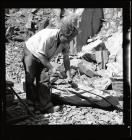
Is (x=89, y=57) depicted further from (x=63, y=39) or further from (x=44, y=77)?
(x=63, y=39)

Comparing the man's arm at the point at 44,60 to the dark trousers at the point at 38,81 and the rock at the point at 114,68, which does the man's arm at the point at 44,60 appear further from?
the rock at the point at 114,68

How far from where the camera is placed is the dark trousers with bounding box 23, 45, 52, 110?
4.85 m

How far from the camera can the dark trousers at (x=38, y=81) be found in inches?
191

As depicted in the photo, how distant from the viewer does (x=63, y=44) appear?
4777 mm

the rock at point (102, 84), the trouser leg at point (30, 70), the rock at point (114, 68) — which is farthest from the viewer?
the rock at point (114, 68)

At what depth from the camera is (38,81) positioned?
4977mm

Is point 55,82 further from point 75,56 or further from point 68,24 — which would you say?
point 75,56

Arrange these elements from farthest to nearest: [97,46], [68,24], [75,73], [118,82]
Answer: [97,46] < [75,73] < [118,82] < [68,24]

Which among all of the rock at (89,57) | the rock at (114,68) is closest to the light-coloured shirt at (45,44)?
the rock at (114,68)

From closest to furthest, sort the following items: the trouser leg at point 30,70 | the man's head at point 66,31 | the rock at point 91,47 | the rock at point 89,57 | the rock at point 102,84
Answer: the man's head at point 66,31, the trouser leg at point 30,70, the rock at point 102,84, the rock at point 89,57, the rock at point 91,47

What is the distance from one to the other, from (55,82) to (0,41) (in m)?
2.00

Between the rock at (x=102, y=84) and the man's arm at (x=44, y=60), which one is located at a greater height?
the man's arm at (x=44, y=60)

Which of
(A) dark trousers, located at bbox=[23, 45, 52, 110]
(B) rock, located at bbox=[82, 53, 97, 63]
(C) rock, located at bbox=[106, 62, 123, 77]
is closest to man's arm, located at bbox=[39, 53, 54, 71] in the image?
(A) dark trousers, located at bbox=[23, 45, 52, 110]
